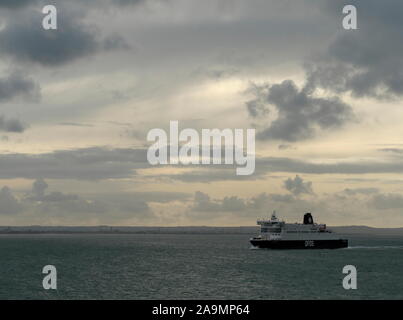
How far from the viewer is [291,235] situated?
129000 mm

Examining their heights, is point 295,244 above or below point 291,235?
below

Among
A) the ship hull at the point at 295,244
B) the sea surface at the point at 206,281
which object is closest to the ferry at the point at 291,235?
the ship hull at the point at 295,244

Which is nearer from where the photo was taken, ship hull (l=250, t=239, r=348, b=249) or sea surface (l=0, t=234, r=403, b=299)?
sea surface (l=0, t=234, r=403, b=299)

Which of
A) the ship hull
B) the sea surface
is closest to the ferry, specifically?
the ship hull

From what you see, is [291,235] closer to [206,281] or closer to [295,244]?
[295,244]

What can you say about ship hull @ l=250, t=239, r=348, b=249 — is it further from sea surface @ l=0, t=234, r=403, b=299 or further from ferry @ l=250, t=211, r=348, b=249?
sea surface @ l=0, t=234, r=403, b=299

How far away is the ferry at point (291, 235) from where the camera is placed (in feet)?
419

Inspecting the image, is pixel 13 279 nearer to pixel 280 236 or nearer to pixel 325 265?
pixel 325 265

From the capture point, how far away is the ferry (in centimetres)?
12756

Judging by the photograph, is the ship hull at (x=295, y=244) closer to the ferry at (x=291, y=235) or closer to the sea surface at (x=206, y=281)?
the ferry at (x=291, y=235)

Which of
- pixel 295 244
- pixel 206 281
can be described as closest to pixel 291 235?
pixel 295 244

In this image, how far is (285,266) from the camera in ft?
283
